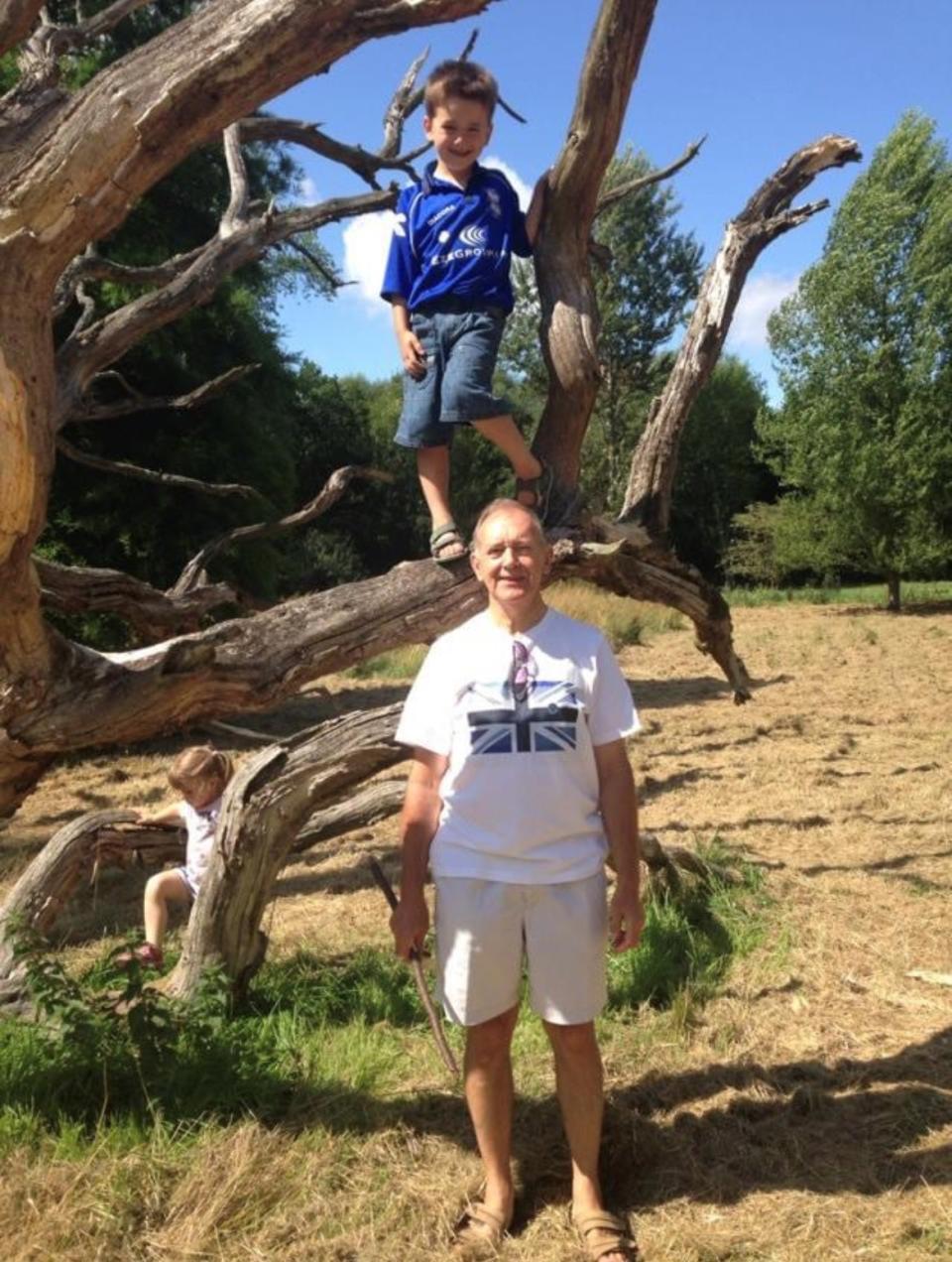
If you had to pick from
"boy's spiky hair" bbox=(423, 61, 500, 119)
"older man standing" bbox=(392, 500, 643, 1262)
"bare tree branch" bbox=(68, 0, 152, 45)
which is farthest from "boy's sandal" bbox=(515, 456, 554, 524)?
"bare tree branch" bbox=(68, 0, 152, 45)

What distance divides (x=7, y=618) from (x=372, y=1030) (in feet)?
6.42

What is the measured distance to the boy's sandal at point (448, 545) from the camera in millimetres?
3555

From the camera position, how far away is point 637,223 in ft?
95.2

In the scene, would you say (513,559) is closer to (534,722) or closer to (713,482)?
(534,722)

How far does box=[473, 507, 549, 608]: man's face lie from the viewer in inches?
99.8

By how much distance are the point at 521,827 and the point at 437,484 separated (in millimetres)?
1465

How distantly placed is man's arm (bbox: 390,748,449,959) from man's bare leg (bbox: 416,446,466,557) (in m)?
1.09

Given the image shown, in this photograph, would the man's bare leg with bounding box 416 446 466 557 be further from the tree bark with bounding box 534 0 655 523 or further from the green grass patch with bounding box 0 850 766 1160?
the green grass patch with bounding box 0 850 766 1160

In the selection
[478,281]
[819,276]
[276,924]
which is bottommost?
[276,924]

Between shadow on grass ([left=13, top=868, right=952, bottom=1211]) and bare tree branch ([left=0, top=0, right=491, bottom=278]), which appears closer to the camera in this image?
bare tree branch ([left=0, top=0, right=491, bottom=278])

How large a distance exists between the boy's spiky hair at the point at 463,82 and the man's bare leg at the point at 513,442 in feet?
2.99

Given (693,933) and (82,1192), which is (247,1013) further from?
(693,933)

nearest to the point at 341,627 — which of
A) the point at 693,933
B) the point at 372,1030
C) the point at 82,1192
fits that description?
the point at 372,1030

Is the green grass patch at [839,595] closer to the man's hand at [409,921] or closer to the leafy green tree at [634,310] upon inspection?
the leafy green tree at [634,310]
